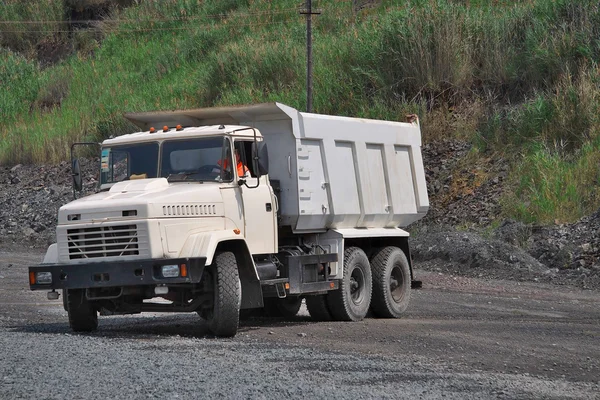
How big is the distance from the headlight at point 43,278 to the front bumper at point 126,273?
234mm

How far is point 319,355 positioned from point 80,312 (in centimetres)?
370

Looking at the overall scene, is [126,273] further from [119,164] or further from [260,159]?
[260,159]

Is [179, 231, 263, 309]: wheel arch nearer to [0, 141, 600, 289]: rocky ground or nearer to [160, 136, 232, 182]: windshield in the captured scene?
[160, 136, 232, 182]: windshield

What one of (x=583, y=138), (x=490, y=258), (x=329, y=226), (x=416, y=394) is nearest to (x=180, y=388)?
(x=416, y=394)

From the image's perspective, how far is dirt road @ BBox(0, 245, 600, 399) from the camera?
8.73 metres

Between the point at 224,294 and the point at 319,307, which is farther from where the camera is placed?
the point at 319,307

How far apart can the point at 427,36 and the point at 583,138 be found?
685 centimetres

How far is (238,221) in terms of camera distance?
43.7ft

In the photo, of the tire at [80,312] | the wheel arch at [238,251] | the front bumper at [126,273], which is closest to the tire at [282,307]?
the wheel arch at [238,251]

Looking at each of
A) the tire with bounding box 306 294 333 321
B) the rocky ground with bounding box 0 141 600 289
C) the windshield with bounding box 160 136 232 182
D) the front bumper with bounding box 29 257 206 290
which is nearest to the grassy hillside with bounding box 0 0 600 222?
the rocky ground with bounding box 0 141 600 289

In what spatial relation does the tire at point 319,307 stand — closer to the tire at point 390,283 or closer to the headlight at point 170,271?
the tire at point 390,283

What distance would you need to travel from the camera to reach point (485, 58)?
104 ft

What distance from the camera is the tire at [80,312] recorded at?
1300 centimetres

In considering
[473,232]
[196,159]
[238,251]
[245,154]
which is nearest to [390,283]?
[238,251]
